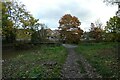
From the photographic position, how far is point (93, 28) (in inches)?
3214

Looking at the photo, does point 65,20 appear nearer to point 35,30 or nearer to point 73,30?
point 73,30

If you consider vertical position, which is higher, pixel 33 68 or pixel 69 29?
pixel 69 29

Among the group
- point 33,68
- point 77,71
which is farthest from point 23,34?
point 77,71

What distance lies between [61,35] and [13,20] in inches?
868

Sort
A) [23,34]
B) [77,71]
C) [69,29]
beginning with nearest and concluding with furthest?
[77,71] → [23,34] → [69,29]

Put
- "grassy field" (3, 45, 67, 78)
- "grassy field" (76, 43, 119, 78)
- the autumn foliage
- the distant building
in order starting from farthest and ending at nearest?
the autumn foliage < the distant building < "grassy field" (76, 43, 119, 78) < "grassy field" (3, 45, 67, 78)

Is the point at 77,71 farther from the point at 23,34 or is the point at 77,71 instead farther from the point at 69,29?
the point at 69,29

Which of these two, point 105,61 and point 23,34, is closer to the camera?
point 105,61

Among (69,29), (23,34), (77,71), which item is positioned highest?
(69,29)

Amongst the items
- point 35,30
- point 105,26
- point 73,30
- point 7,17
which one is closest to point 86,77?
point 7,17

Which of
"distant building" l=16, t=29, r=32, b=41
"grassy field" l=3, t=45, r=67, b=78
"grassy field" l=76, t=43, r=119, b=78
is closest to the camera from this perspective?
"grassy field" l=3, t=45, r=67, b=78

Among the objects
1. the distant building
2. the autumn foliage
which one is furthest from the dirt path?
the autumn foliage

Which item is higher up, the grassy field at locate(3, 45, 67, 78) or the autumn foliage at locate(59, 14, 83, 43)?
the autumn foliage at locate(59, 14, 83, 43)

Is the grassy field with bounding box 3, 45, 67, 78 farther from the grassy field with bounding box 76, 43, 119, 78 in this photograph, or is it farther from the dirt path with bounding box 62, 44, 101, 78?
the grassy field with bounding box 76, 43, 119, 78
